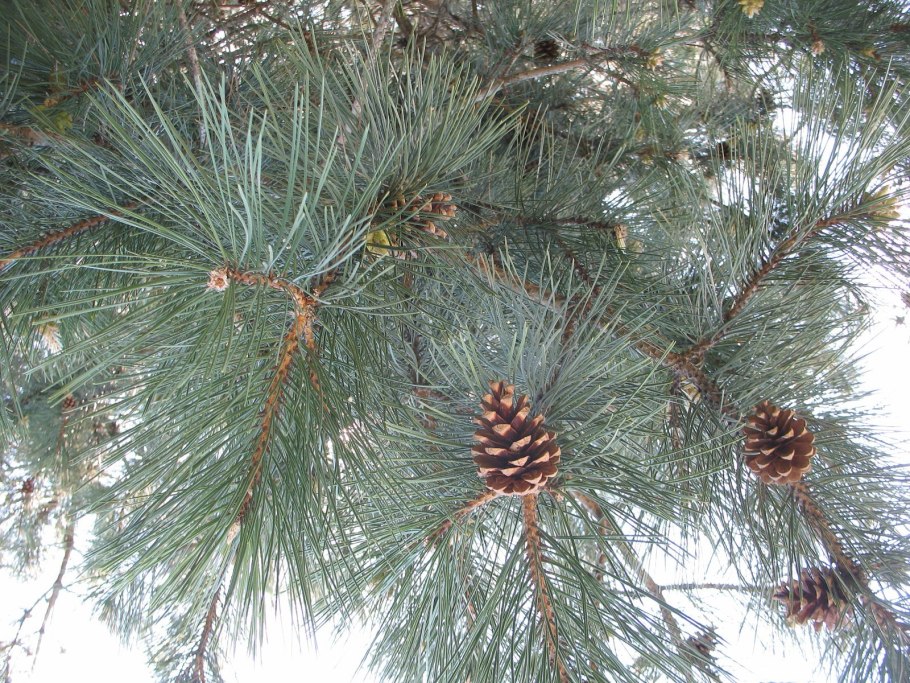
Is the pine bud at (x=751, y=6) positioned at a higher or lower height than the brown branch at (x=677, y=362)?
higher

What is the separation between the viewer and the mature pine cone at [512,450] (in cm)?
51

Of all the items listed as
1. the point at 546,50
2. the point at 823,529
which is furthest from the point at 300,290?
the point at 546,50

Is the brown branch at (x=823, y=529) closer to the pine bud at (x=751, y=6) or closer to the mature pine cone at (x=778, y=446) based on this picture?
the mature pine cone at (x=778, y=446)

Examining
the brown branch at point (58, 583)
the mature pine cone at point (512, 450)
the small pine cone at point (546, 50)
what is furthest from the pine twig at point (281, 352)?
the brown branch at point (58, 583)

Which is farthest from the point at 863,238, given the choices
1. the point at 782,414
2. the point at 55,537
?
the point at 55,537

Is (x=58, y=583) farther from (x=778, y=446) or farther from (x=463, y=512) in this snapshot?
(x=778, y=446)

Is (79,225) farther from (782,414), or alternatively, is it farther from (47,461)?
(47,461)

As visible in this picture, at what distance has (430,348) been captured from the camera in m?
0.82

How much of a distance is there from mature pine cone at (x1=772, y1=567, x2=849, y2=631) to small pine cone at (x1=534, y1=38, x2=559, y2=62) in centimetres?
96

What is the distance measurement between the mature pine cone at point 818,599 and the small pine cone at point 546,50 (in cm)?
96

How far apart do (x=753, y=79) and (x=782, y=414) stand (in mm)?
920

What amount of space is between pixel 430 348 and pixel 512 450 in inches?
12.8

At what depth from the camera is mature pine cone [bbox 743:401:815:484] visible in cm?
61

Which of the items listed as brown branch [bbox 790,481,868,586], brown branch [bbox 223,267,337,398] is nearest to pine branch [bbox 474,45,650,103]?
brown branch [bbox 223,267,337,398]
